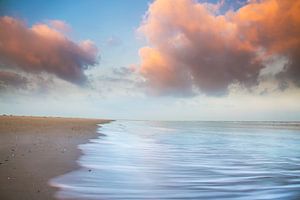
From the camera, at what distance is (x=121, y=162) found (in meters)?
13.1

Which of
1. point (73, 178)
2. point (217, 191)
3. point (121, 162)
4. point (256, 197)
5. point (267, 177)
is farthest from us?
point (121, 162)

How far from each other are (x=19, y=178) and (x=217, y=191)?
6080mm

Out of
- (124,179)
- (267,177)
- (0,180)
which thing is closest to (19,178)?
(0,180)

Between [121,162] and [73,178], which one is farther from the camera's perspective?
[121,162]

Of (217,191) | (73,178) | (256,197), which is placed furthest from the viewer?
(73,178)

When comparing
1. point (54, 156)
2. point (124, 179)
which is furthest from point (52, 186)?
point (54, 156)

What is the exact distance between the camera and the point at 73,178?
30.2ft

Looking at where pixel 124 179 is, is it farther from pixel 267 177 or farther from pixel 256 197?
pixel 267 177

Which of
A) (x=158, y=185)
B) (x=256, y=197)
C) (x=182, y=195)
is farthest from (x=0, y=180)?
(x=256, y=197)

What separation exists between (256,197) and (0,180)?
7.46 metres

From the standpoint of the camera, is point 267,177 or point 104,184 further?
point 267,177

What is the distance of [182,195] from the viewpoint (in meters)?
7.63

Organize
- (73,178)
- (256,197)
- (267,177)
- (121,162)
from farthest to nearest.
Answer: (121,162) → (267,177) → (73,178) → (256,197)

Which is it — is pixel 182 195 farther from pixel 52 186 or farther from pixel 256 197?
pixel 52 186
